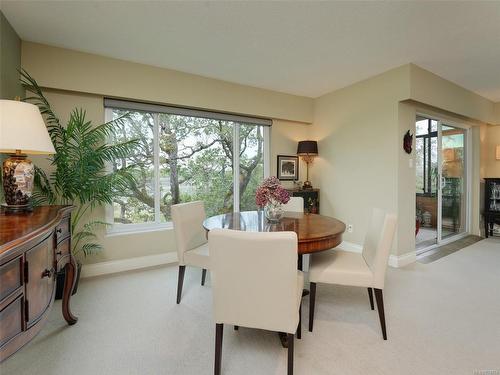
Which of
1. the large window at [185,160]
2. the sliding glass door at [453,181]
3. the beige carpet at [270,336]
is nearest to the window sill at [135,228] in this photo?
the large window at [185,160]

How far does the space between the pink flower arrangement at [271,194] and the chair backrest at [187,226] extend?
70 cm

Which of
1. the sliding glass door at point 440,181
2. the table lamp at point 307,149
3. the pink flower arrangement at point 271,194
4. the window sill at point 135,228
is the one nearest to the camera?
the pink flower arrangement at point 271,194

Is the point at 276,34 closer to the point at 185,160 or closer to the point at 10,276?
the point at 185,160

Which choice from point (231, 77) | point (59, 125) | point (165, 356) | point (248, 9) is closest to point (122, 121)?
point (59, 125)

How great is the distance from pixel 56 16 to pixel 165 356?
275cm

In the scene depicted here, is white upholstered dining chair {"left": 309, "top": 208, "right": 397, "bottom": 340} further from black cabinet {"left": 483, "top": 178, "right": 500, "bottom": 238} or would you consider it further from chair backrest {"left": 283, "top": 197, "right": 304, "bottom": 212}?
black cabinet {"left": 483, "top": 178, "right": 500, "bottom": 238}

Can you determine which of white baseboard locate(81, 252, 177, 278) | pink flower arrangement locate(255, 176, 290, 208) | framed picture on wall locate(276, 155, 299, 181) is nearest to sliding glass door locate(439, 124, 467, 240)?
framed picture on wall locate(276, 155, 299, 181)

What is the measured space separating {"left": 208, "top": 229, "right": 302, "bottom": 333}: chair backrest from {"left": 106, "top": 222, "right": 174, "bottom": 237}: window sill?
2103 mm

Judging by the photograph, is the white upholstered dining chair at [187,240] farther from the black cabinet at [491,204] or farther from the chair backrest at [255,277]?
the black cabinet at [491,204]

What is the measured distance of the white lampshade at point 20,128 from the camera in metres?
1.33

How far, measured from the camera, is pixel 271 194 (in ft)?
7.00

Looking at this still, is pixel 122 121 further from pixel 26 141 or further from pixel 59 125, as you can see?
pixel 26 141

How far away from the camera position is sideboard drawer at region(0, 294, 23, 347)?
838 millimetres

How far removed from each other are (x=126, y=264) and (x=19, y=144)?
6.62 ft
